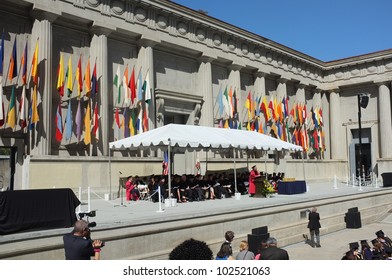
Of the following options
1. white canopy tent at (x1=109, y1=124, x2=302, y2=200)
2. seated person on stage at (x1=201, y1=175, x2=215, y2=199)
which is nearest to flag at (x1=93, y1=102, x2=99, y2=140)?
white canopy tent at (x1=109, y1=124, x2=302, y2=200)

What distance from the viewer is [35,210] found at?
30.3ft

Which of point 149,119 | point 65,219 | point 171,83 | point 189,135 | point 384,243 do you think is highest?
point 171,83

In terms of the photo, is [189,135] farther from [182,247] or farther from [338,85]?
[338,85]

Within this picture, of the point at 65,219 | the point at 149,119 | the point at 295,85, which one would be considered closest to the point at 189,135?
the point at 149,119

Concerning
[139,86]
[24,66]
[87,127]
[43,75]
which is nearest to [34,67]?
[24,66]

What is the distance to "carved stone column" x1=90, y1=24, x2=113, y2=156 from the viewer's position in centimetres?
2098

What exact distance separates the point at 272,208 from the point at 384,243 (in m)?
4.93

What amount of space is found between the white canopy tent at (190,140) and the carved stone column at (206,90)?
6695 millimetres

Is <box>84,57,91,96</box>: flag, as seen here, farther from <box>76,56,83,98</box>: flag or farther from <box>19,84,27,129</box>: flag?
<box>19,84,27,129</box>: flag

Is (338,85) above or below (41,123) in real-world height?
above

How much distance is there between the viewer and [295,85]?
3738cm

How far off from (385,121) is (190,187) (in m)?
25.6
